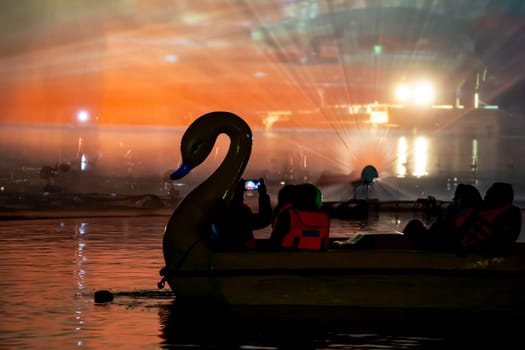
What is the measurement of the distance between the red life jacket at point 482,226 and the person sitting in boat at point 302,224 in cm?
194

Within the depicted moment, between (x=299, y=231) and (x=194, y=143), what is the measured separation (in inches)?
81.2

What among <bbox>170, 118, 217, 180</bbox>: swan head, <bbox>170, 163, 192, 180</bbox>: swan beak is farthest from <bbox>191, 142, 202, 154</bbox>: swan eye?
<bbox>170, 163, 192, 180</bbox>: swan beak

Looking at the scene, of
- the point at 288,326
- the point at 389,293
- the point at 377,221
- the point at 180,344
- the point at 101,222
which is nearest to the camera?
the point at 180,344

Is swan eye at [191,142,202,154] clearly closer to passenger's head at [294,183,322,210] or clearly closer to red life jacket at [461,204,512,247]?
passenger's head at [294,183,322,210]

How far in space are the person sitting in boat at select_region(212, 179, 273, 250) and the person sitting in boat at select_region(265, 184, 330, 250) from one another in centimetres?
54

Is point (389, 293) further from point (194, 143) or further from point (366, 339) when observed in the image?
point (194, 143)

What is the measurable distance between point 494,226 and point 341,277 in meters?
2.17

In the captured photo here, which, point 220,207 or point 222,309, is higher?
point 220,207

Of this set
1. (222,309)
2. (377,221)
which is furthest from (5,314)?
(377,221)

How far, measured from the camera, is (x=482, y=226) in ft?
57.0

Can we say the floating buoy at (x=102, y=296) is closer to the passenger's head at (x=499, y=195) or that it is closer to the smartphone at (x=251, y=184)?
the smartphone at (x=251, y=184)

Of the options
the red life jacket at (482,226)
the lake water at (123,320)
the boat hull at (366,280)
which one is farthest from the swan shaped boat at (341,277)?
the lake water at (123,320)

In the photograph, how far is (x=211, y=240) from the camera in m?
17.8

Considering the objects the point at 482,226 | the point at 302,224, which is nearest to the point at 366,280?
the point at 302,224
